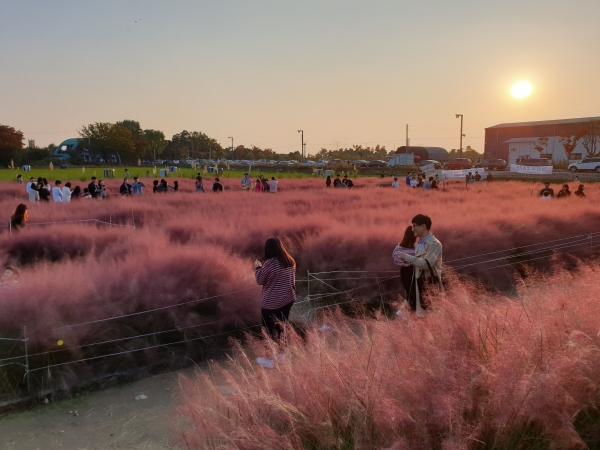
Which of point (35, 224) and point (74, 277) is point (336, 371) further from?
point (35, 224)

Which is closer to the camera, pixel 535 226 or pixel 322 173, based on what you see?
pixel 535 226

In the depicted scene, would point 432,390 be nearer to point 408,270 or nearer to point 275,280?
Answer: point 275,280

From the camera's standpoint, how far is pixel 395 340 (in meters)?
3.46

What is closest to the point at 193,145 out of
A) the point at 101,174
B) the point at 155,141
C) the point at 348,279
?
the point at 155,141

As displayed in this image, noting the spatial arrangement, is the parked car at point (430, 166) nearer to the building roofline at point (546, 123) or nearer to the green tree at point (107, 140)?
the building roofline at point (546, 123)

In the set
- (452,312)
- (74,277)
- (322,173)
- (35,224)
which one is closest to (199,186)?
(35,224)

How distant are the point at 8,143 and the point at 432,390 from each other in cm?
7593

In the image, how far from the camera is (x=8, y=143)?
219ft

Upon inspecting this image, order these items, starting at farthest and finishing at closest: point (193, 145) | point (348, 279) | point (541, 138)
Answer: point (193, 145)
point (541, 138)
point (348, 279)

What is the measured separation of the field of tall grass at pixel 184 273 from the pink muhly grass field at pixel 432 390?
7 cm

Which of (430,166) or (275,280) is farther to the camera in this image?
(430,166)

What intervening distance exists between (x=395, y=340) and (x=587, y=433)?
121 centimetres

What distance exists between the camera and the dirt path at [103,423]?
185 inches

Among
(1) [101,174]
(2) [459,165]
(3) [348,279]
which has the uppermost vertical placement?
(2) [459,165]
